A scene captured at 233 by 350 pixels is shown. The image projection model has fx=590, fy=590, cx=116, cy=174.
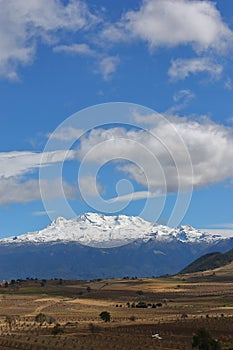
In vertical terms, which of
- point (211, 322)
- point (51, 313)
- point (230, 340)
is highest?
point (51, 313)

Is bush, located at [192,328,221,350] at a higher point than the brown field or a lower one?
lower

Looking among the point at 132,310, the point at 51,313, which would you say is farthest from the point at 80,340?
the point at 132,310

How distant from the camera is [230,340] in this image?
→ 287ft

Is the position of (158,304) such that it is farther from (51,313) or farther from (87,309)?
(51,313)

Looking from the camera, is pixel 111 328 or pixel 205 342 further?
pixel 111 328

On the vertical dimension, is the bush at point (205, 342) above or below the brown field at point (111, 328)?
below

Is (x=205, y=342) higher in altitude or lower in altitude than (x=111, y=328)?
lower

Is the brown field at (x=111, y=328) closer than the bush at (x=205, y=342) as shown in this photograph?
No

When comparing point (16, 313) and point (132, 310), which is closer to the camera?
point (16, 313)

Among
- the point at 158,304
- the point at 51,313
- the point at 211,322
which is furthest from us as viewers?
the point at 158,304

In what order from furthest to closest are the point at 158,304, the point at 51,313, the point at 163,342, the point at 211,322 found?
the point at 158,304 < the point at 51,313 < the point at 211,322 < the point at 163,342

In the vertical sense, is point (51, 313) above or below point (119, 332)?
above

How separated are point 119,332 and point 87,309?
74.4 metres

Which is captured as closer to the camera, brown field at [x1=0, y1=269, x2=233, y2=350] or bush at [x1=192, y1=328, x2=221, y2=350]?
bush at [x1=192, y1=328, x2=221, y2=350]
